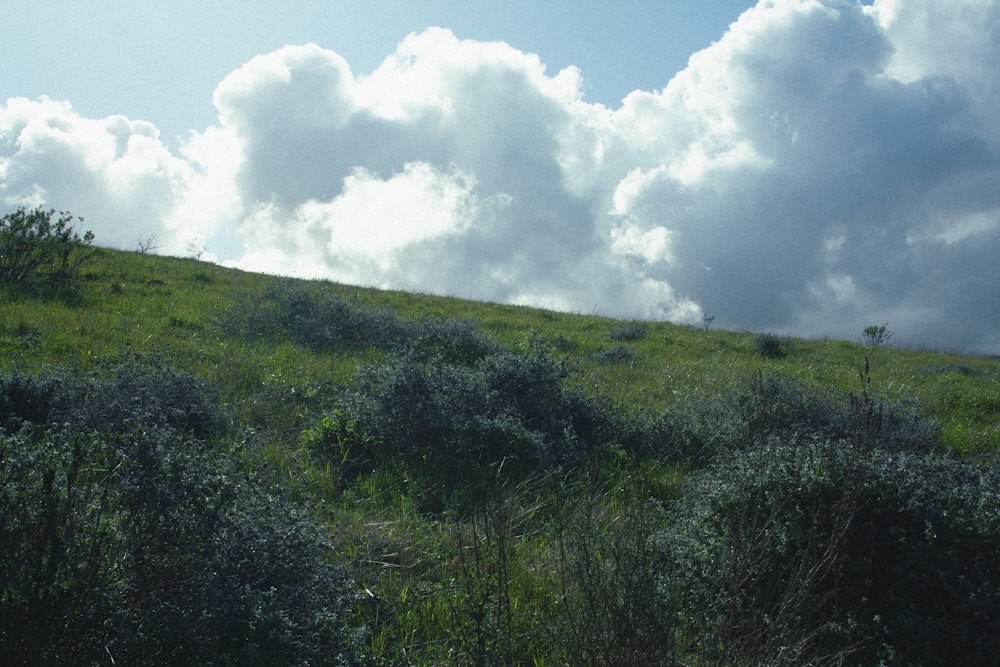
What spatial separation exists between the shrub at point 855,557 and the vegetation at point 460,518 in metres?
0.02

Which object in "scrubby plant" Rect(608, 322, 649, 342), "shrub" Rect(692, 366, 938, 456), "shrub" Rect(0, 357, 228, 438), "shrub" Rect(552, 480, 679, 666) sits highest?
"scrubby plant" Rect(608, 322, 649, 342)

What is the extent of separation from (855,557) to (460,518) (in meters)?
2.38

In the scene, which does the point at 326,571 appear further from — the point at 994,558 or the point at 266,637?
the point at 994,558

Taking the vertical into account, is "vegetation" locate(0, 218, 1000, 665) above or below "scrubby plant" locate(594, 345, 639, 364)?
below

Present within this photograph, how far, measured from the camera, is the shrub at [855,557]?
322cm

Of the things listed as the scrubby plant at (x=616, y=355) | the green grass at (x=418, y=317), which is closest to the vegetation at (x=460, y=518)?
the green grass at (x=418, y=317)

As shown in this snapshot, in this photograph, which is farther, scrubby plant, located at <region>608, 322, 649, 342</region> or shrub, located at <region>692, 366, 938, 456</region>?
scrubby plant, located at <region>608, 322, 649, 342</region>

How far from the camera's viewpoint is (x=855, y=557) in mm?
3660

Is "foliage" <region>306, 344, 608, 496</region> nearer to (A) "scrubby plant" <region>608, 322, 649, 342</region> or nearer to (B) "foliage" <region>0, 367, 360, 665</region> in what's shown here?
(B) "foliage" <region>0, 367, 360, 665</region>

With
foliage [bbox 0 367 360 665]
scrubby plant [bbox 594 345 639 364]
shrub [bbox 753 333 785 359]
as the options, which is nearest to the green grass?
scrubby plant [bbox 594 345 639 364]

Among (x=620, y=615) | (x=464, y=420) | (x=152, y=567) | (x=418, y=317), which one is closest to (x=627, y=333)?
(x=418, y=317)

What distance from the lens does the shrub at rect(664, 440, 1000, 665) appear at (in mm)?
3221

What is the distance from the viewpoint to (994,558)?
3.43 metres

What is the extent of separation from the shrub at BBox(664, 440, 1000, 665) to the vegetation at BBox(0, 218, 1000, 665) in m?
0.02
